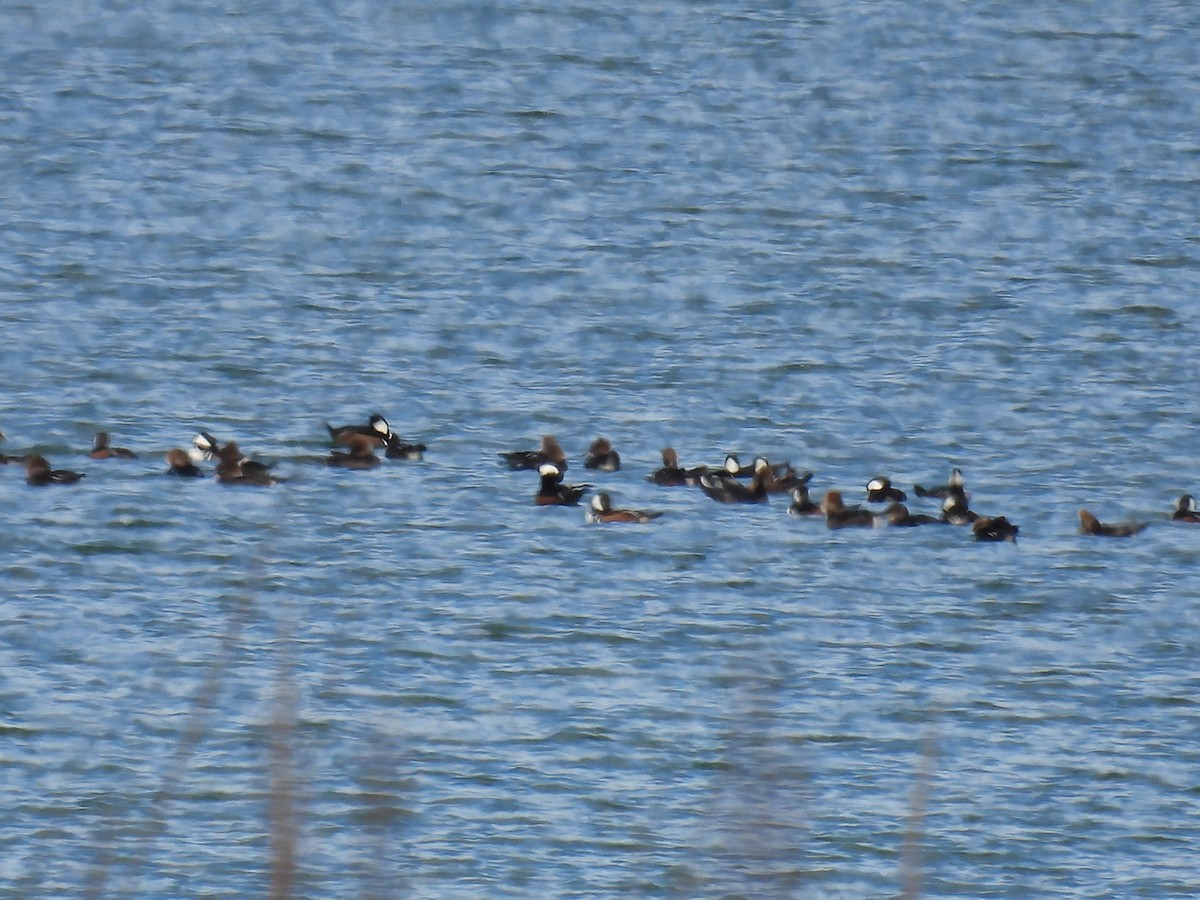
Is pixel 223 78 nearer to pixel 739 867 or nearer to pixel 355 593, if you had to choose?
pixel 355 593

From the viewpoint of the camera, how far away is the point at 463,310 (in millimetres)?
22469

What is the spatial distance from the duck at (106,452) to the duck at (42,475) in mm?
594

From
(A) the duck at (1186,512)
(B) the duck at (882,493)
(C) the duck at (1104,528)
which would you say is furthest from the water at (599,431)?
(B) the duck at (882,493)

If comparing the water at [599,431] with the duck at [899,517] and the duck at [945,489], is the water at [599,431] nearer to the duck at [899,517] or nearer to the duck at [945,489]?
the duck at [899,517]

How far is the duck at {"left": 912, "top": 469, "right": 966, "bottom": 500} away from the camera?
1645cm

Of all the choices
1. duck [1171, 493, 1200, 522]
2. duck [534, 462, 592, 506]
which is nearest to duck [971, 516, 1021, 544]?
duck [1171, 493, 1200, 522]

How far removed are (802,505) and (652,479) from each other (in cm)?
126

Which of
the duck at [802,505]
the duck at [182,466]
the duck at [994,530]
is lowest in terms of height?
the duck at [994,530]

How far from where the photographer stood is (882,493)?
54.0 ft

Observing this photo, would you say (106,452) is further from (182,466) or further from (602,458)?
(602,458)

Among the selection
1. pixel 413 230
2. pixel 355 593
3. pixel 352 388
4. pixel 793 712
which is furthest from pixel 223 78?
pixel 793 712

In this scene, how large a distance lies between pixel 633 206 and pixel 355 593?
13.4 m

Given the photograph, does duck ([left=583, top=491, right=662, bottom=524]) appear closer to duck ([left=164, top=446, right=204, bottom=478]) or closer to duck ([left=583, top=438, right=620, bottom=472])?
duck ([left=583, top=438, right=620, bottom=472])

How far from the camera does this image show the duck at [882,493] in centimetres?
1645
